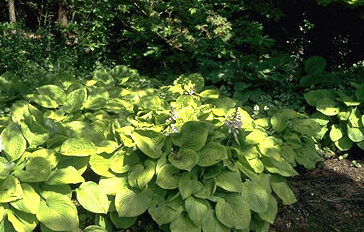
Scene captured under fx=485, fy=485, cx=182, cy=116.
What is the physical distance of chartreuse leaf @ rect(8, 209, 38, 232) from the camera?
3002mm

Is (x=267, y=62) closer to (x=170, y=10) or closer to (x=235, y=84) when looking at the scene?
(x=235, y=84)

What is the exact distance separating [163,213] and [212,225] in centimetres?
34

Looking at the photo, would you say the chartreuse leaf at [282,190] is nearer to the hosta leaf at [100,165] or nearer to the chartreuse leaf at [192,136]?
the chartreuse leaf at [192,136]

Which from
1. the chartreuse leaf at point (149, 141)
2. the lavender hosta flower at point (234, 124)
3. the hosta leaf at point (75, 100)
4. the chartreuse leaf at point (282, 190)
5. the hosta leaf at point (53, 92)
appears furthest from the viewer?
the hosta leaf at point (53, 92)

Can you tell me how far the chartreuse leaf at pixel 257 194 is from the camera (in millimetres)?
3431

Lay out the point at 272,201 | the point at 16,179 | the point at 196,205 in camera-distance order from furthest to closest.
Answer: the point at 272,201 < the point at 196,205 < the point at 16,179

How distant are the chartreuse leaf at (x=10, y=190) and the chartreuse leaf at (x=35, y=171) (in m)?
0.07

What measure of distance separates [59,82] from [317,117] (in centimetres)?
265

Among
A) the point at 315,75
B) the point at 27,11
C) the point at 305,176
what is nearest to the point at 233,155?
the point at 305,176

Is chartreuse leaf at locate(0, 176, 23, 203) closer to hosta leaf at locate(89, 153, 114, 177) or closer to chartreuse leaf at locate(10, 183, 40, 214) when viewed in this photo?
chartreuse leaf at locate(10, 183, 40, 214)

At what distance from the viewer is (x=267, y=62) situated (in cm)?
598

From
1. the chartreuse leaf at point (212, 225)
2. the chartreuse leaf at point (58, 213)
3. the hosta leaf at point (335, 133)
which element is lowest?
the hosta leaf at point (335, 133)

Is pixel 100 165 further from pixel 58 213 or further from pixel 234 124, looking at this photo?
pixel 234 124

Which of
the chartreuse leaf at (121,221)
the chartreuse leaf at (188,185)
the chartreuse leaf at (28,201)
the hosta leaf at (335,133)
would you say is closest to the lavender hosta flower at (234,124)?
the chartreuse leaf at (188,185)
